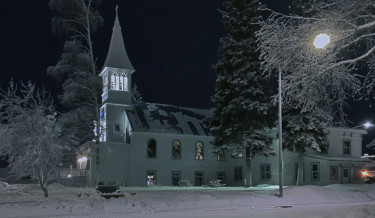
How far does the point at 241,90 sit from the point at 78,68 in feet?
49.5

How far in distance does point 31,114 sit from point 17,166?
3.16m

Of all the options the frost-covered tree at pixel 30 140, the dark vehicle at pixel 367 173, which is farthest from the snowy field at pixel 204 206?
the dark vehicle at pixel 367 173

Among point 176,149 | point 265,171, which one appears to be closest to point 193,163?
point 176,149

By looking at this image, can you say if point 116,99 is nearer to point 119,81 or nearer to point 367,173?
point 119,81

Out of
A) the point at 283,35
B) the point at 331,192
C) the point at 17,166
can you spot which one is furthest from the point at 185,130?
the point at 283,35

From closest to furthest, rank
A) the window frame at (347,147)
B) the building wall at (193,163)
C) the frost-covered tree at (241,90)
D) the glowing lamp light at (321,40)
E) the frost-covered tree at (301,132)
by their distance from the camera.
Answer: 1. the glowing lamp light at (321,40)
2. the frost-covered tree at (301,132)
3. the frost-covered tree at (241,90)
4. the building wall at (193,163)
5. the window frame at (347,147)

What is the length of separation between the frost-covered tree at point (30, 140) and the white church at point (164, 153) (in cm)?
1669

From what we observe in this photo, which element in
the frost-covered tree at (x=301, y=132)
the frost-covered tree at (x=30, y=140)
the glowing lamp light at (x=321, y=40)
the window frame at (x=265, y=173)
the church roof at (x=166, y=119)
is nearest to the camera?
the glowing lamp light at (x=321, y=40)

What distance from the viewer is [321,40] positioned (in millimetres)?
8789

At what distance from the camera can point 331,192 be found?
25.2 meters

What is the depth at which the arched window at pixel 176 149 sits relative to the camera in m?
44.7

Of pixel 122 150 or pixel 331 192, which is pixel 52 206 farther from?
pixel 122 150

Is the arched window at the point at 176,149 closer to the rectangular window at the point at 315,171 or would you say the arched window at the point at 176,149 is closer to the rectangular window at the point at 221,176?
the rectangular window at the point at 221,176

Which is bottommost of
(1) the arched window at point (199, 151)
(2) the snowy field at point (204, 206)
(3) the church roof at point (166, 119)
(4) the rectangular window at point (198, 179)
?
(4) the rectangular window at point (198, 179)
